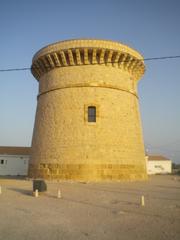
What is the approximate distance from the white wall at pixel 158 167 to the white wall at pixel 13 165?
72.5ft

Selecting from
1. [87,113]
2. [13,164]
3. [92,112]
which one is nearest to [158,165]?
[13,164]

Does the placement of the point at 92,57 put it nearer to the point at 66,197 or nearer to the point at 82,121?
the point at 82,121

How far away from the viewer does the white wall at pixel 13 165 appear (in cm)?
2791

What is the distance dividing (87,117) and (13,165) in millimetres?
15494

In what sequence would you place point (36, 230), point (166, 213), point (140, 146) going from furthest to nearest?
point (140, 146) < point (166, 213) < point (36, 230)

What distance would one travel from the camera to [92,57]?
683 inches

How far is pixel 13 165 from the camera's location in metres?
28.3

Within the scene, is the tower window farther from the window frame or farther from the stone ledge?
the stone ledge

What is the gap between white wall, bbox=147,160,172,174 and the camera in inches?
1631

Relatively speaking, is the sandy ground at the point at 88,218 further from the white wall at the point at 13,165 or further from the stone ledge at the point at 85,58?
the white wall at the point at 13,165

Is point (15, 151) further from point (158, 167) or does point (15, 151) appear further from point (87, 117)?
point (158, 167)

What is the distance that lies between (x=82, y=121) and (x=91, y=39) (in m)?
5.97

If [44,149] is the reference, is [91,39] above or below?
above

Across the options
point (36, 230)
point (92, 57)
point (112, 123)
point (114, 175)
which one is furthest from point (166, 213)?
point (92, 57)
